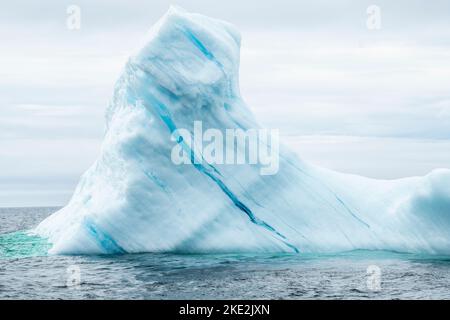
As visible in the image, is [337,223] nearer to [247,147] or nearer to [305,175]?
[305,175]

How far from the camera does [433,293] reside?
12.5 meters

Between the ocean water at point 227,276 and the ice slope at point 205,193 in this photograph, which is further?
the ice slope at point 205,193

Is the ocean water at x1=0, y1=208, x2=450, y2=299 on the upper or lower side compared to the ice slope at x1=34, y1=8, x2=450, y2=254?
lower

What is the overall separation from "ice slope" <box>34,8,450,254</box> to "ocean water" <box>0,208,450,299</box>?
0.61 meters

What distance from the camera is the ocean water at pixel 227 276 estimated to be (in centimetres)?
1224

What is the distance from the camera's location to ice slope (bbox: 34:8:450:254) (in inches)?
684

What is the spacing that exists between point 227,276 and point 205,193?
14.4 ft

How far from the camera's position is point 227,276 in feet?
45.5

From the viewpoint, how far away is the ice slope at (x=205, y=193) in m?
17.4

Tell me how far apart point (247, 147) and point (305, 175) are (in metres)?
2.08

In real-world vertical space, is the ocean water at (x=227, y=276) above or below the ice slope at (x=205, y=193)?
below

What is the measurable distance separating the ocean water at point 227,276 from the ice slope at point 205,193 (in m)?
0.61
